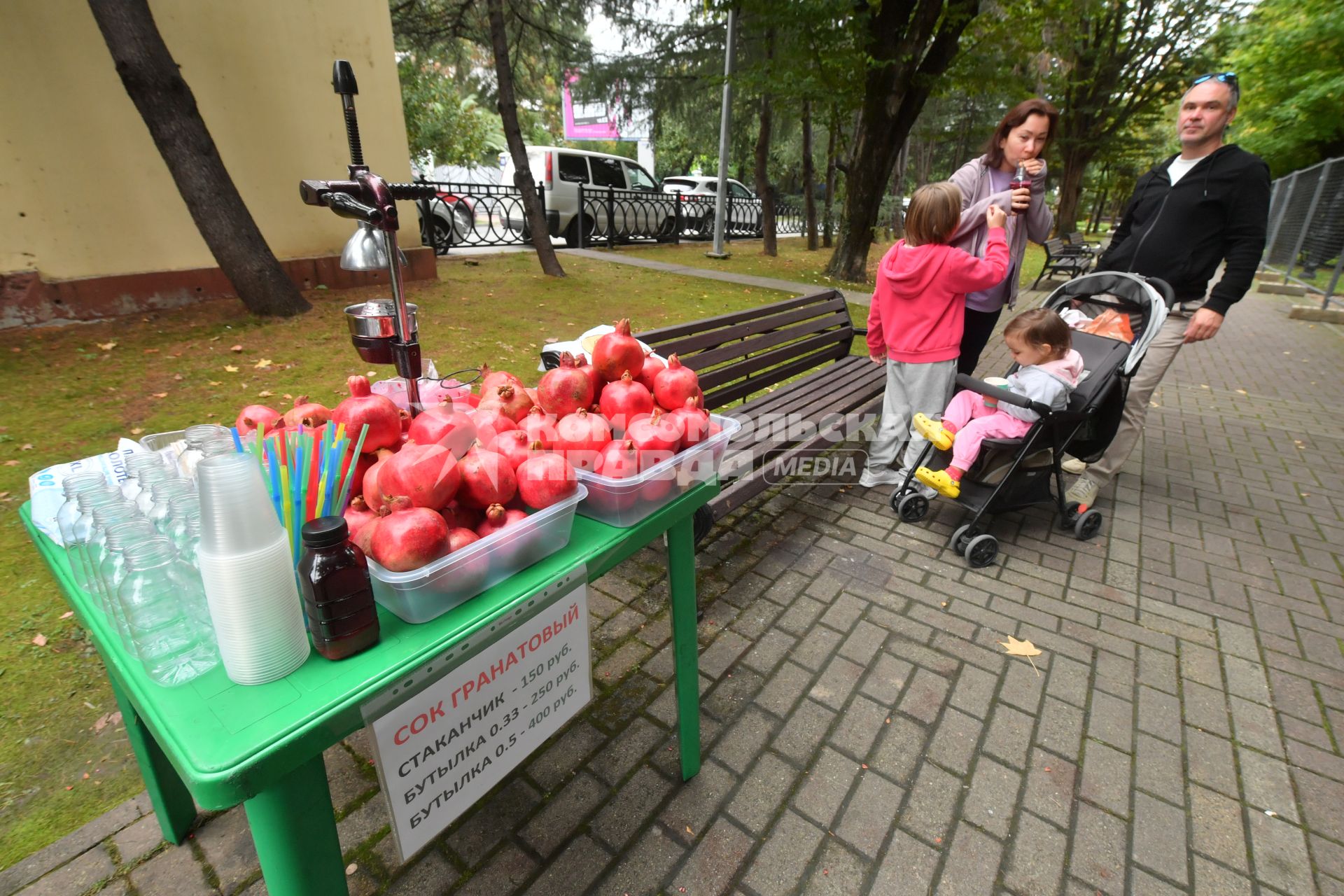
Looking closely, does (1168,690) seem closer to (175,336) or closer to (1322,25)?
(175,336)

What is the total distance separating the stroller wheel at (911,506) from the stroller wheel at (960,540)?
0.98 feet

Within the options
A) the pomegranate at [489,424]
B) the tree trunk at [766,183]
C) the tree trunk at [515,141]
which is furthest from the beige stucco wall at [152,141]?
the tree trunk at [766,183]

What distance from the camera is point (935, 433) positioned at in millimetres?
3135

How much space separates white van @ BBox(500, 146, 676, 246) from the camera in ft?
43.8

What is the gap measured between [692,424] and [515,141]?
8.83 metres

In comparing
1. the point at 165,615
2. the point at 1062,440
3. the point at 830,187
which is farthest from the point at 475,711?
the point at 830,187

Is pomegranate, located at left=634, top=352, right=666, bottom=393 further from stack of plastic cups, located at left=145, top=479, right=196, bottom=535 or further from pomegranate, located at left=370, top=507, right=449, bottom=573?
stack of plastic cups, located at left=145, top=479, right=196, bottom=535

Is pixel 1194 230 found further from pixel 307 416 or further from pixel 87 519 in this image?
pixel 87 519

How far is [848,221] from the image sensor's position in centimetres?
1072

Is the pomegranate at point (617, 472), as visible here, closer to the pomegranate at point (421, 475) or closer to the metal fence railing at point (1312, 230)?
the pomegranate at point (421, 475)

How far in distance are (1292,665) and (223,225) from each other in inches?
320

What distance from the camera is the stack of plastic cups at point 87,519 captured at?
0.99m

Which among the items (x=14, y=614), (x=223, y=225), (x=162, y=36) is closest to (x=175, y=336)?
(x=223, y=225)

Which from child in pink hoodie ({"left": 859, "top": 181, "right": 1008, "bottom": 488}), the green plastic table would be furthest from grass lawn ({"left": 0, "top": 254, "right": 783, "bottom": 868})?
child in pink hoodie ({"left": 859, "top": 181, "right": 1008, "bottom": 488})
